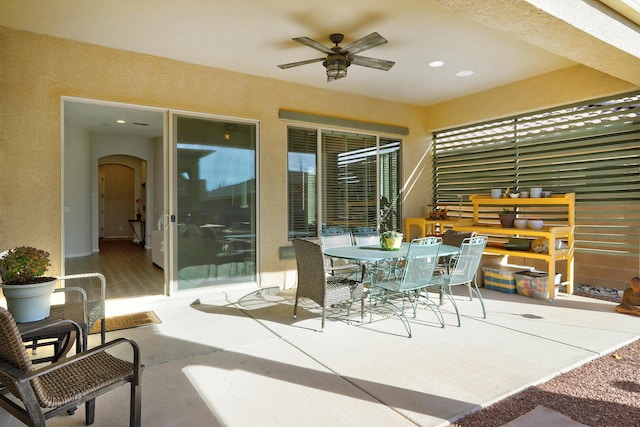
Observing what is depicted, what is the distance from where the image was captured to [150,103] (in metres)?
4.46

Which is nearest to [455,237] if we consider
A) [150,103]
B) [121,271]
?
[150,103]

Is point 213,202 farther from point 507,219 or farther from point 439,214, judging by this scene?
point 507,219

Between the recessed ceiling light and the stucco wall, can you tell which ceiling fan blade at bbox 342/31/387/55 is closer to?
the stucco wall

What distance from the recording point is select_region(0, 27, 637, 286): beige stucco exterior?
12.5ft

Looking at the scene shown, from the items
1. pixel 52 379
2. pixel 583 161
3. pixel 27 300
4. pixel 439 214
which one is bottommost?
pixel 52 379

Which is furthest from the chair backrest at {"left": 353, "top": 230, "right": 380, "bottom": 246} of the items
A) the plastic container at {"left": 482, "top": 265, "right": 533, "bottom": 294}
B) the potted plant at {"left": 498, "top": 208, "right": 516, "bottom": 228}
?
the potted plant at {"left": 498, "top": 208, "right": 516, "bottom": 228}

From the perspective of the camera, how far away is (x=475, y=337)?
3.44 m

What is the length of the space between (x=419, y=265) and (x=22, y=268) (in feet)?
9.67

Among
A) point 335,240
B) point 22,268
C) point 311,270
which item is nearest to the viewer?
point 22,268

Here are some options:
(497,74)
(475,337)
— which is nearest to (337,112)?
(497,74)

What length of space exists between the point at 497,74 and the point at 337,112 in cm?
222

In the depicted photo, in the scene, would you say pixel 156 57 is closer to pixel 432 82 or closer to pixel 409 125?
pixel 432 82

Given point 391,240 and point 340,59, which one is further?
point 391,240

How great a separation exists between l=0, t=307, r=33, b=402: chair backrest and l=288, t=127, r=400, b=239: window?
13.4ft
